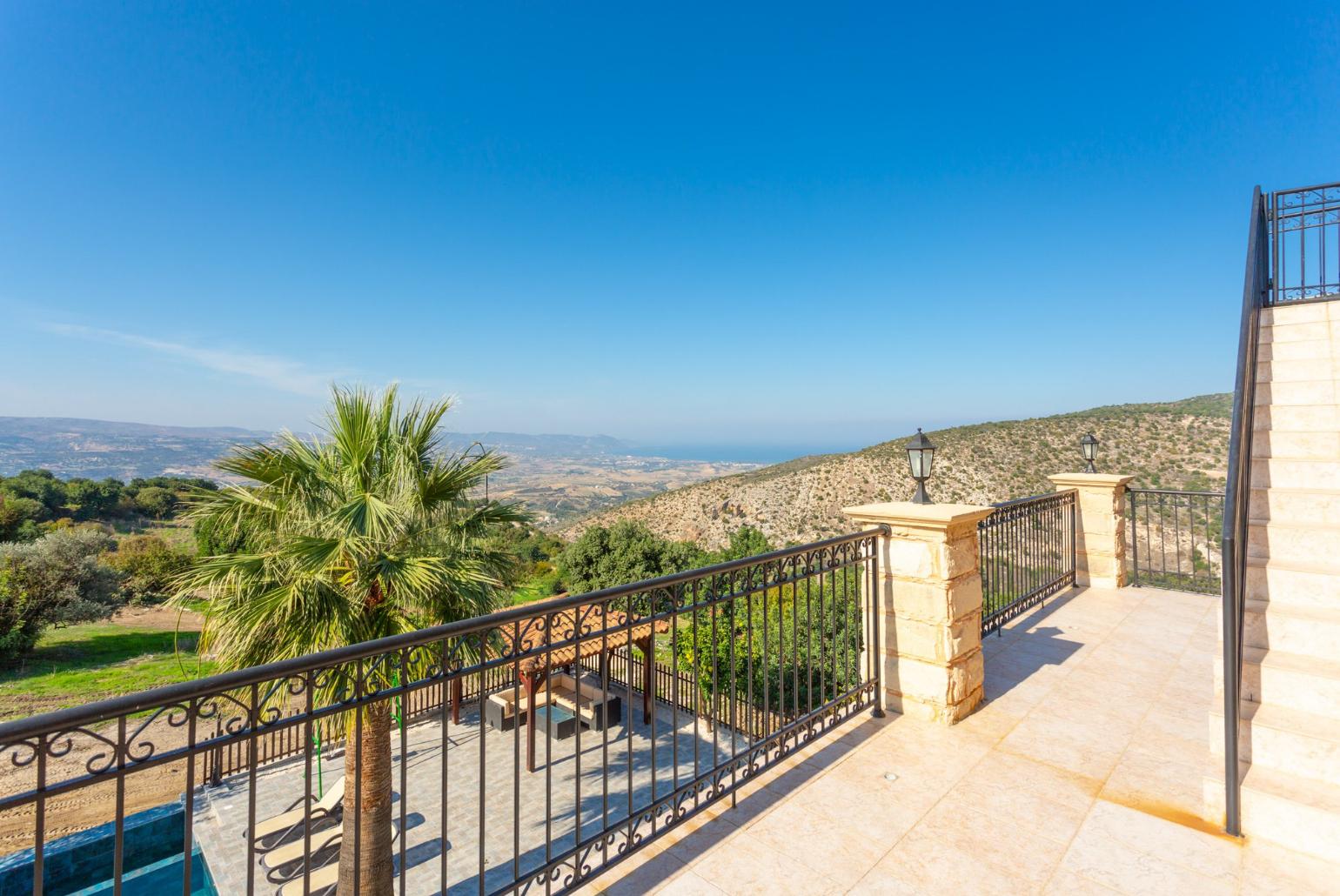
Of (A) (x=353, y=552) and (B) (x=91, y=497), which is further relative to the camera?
(B) (x=91, y=497)

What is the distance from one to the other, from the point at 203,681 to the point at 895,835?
9.50ft

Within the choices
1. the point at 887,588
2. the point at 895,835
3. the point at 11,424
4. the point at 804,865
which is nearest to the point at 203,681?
the point at 804,865

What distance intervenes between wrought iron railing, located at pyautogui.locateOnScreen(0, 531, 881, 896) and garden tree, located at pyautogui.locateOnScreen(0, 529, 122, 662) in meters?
7.57

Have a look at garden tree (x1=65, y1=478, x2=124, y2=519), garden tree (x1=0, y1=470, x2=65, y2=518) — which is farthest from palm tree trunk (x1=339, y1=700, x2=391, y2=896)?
garden tree (x1=65, y1=478, x2=124, y2=519)

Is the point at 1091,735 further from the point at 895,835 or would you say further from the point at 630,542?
the point at 630,542

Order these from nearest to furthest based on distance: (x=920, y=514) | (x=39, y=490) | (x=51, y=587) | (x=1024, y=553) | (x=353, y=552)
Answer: (x=920, y=514) → (x=353, y=552) → (x=1024, y=553) → (x=51, y=587) → (x=39, y=490)

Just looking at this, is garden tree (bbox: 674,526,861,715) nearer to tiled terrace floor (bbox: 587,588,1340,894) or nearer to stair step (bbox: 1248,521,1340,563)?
tiled terrace floor (bbox: 587,588,1340,894)

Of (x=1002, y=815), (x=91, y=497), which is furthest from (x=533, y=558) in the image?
(x=1002, y=815)

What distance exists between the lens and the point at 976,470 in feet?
105

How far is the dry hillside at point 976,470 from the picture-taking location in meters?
28.0

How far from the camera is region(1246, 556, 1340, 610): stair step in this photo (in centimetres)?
341

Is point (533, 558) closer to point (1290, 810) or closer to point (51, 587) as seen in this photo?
point (51, 587)

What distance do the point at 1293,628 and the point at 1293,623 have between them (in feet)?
0.09

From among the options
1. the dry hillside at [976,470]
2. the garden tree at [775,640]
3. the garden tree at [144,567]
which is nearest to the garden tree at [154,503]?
the garden tree at [144,567]
